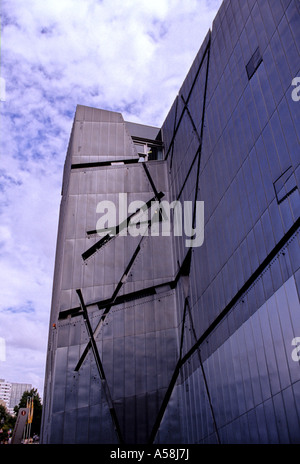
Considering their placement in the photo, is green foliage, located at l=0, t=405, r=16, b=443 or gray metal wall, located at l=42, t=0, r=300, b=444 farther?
green foliage, located at l=0, t=405, r=16, b=443

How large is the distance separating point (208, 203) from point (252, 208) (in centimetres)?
453

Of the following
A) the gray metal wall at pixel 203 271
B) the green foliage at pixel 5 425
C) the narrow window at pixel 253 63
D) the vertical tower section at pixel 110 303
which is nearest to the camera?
the gray metal wall at pixel 203 271

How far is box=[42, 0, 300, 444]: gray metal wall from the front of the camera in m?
13.6

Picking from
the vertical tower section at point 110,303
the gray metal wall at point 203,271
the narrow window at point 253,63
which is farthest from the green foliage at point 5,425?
the narrow window at point 253,63

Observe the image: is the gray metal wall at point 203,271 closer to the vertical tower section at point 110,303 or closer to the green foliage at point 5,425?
the vertical tower section at point 110,303

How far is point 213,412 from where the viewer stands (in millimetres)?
17188

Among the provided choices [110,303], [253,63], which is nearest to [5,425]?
[110,303]

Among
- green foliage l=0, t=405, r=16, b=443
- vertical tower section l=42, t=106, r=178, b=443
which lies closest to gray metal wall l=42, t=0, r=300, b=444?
vertical tower section l=42, t=106, r=178, b=443

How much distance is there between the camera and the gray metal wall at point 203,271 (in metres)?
13.6

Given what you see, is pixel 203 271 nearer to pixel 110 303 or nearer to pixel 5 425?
pixel 110 303

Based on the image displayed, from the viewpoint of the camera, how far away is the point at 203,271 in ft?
64.8

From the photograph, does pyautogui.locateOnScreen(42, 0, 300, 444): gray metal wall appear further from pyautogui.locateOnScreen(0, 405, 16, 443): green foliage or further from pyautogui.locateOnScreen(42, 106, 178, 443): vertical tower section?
pyautogui.locateOnScreen(0, 405, 16, 443): green foliage
